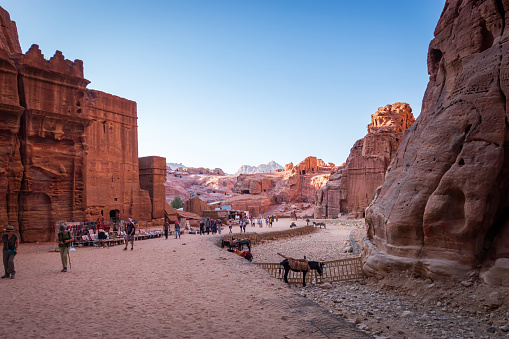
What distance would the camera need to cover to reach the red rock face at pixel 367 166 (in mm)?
43688

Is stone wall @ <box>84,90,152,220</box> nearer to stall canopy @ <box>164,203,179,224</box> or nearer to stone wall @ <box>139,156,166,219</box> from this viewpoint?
stone wall @ <box>139,156,166,219</box>

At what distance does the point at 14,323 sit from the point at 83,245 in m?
12.8

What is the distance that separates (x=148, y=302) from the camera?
23.6 feet

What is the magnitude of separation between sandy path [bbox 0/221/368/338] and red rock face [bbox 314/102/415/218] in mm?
35553

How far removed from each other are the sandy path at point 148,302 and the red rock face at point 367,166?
35.6 metres

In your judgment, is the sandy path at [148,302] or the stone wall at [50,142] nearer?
the sandy path at [148,302]

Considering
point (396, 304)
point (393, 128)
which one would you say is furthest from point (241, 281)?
point (393, 128)

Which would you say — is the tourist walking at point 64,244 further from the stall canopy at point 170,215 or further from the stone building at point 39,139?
the stall canopy at point 170,215

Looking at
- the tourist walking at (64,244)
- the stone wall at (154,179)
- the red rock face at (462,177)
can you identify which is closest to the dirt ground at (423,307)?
the red rock face at (462,177)

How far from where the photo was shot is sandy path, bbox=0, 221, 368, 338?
5.51 meters

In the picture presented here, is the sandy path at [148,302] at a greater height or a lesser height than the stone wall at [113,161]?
lesser

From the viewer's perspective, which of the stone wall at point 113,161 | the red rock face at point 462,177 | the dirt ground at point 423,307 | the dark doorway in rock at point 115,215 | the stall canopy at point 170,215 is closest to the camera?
the dirt ground at point 423,307

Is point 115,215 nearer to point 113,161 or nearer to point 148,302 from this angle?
point 113,161

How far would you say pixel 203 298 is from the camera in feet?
24.7
